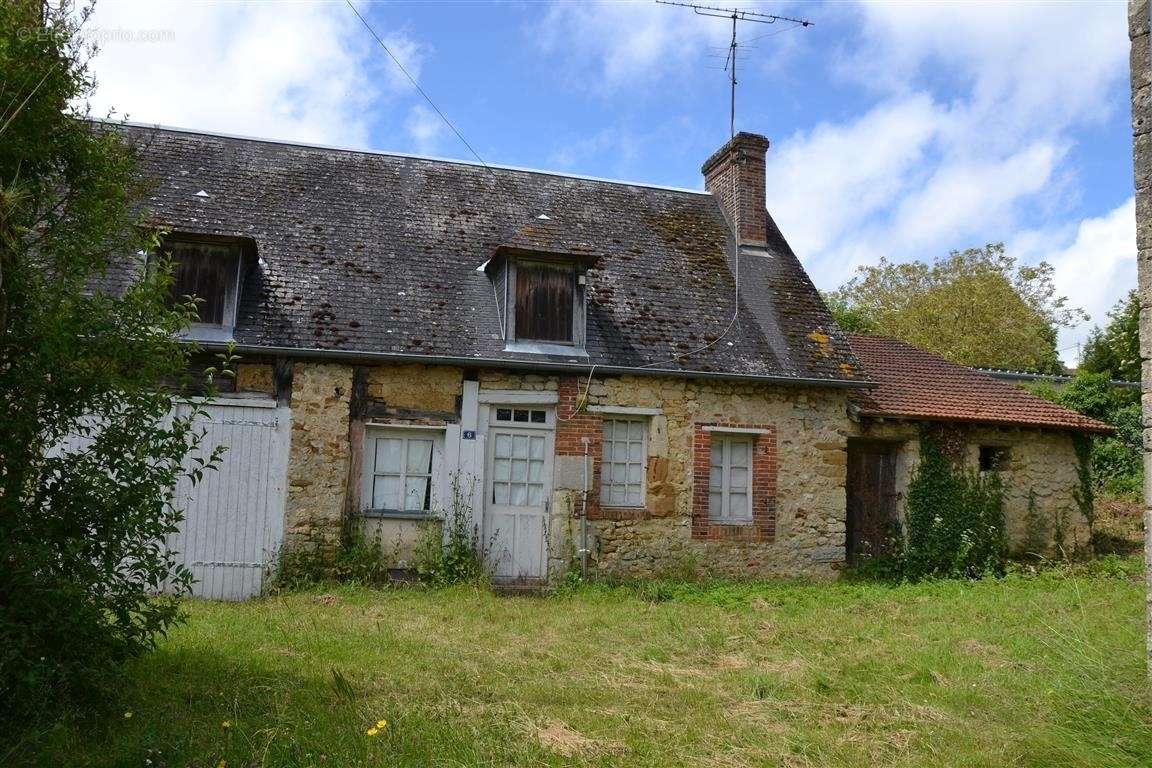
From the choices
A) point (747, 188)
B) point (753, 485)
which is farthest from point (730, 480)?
point (747, 188)

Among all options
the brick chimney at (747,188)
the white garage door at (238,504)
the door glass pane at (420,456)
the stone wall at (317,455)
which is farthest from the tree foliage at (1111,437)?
the white garage door at (238,504)

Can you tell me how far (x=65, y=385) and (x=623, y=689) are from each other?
4.01 meters

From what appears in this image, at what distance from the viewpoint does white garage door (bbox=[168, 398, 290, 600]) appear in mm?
10070

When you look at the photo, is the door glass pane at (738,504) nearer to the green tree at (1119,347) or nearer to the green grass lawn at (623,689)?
the green grass lawn at (623,689)

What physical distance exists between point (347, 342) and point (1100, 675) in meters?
8.12

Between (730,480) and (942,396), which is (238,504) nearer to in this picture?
(730,480)

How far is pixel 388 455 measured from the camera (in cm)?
1074

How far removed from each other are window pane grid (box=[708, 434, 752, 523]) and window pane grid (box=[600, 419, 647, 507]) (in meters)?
1.00

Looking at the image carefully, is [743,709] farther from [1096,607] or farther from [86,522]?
[1096,607]

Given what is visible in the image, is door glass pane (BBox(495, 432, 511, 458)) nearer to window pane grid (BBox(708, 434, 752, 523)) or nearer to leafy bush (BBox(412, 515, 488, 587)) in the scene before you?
leafy bush (BBox(412, 515, 488, 587))

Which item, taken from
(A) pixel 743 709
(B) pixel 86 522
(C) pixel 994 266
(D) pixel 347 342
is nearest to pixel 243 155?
(D) pixel 347 342

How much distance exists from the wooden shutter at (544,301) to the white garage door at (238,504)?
317 cm

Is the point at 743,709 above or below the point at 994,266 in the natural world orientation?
below

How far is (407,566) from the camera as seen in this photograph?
10500 millimetres
